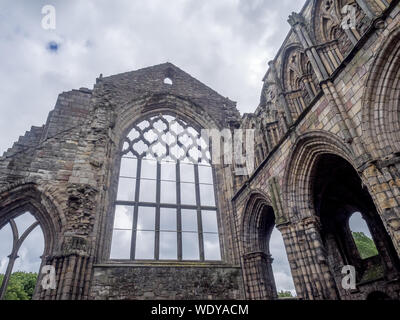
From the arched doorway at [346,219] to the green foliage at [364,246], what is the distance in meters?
12.3

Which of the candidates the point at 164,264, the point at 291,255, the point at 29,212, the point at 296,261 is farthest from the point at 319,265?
the point at 29,212

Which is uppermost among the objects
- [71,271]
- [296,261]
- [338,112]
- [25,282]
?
[25,282]

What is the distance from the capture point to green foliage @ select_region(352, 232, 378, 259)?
2195cm

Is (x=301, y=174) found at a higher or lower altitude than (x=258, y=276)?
higher

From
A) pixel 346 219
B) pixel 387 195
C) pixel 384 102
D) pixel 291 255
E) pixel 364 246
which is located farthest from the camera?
pixel 364 246

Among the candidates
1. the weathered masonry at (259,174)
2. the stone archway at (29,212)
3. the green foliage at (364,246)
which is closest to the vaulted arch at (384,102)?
the weathered masonry at (259,174)

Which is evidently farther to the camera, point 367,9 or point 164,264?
point 164,264

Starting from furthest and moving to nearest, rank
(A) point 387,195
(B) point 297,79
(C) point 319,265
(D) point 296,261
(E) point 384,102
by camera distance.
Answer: (B) point 297,79 < (D) point 296,261 < (C) point 319,265 < (E) point 384,102 < (A) point 387,195

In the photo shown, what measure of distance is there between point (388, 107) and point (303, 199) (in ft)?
9.13

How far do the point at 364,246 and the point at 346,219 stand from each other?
14.5 metres

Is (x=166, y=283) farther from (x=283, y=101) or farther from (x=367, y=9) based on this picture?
(x=367, y=9)

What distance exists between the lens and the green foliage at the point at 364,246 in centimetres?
2195

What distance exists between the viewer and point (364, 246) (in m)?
22.8
